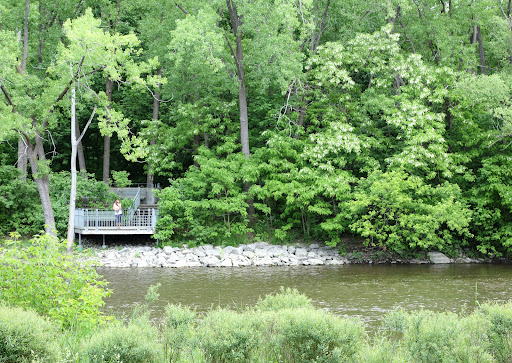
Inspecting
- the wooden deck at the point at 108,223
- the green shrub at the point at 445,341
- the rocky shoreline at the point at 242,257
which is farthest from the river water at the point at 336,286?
the green shrub at the point at 445,341

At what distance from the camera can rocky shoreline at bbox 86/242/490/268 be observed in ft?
68.0

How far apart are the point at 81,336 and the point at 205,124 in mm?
18702

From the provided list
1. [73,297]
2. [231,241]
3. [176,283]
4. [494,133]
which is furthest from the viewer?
[231,241]

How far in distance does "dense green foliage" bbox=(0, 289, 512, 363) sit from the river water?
518 cm

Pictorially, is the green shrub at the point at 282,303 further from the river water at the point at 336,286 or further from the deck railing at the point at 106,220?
the deck railing at the point at 106,220

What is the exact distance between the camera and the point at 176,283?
16719 millimetres

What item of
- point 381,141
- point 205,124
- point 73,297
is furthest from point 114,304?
point 381,141

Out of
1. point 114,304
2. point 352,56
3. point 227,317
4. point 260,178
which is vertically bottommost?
point 114,304

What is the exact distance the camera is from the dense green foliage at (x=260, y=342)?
5469 mm

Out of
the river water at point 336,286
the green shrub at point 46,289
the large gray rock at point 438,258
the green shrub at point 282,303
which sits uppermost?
the green shrub at point 46,289

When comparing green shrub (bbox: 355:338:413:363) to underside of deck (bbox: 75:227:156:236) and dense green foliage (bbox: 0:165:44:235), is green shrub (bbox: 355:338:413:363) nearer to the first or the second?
underside of deck (bbox: 75:227:156:236)

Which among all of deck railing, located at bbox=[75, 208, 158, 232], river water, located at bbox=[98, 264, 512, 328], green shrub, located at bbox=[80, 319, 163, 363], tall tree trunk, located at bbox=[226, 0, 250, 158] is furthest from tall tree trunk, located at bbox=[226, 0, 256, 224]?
green shrub, located at bbox=[80, 319, 163, 363]

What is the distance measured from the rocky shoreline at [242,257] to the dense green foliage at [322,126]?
0.66 metres

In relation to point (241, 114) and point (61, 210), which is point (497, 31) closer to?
point (241, 114)
